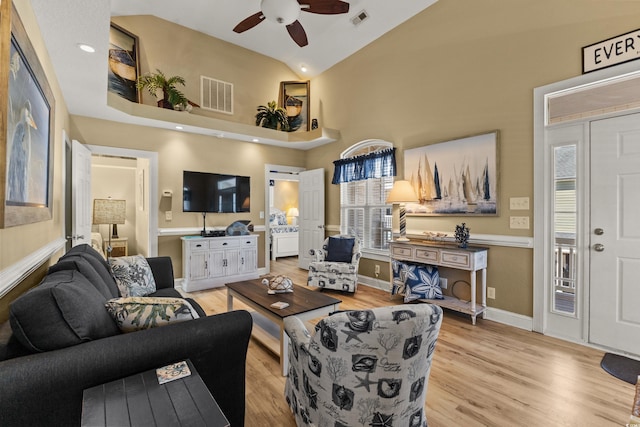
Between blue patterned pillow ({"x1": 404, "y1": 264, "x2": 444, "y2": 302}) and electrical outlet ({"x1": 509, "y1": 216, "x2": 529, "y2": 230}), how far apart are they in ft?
3.34

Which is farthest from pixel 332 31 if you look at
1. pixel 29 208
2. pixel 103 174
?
pixel 103 174

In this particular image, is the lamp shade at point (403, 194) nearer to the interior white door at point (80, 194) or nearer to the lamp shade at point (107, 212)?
the interior white door at point (80, 194)

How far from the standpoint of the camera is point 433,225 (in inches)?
158

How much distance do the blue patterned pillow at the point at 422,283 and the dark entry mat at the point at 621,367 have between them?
1.49 meters

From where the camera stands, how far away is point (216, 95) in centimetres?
537

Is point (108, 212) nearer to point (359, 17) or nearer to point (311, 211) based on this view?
point (311, 211)

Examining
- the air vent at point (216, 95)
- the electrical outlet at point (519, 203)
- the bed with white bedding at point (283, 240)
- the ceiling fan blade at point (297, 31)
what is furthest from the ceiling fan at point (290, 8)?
the bed with white bedding at point (283, 240)

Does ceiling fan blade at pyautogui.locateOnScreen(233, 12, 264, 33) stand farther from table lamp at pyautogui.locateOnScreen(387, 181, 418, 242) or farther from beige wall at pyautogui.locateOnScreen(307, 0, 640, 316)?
table lamp at pyautogui.locateOnScreen(387, 181, 418, 242)

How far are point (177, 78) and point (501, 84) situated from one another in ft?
15.0

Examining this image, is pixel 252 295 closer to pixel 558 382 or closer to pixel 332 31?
pixel 558 382

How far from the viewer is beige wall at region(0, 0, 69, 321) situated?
1548 millimetres

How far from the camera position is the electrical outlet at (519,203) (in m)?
3.13

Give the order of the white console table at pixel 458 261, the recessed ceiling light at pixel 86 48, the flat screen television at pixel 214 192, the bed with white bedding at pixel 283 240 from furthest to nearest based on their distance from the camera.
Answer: the bed with white bedding at pixel 283 240
the flat screen television at pixel 214 192
the white console table at pixel 458 261
the recessed ceiling light at pixel 86 48

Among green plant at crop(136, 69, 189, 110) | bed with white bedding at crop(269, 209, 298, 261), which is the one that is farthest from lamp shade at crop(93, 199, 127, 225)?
bed with white bedding at crop(269, 209, 298, 261)
